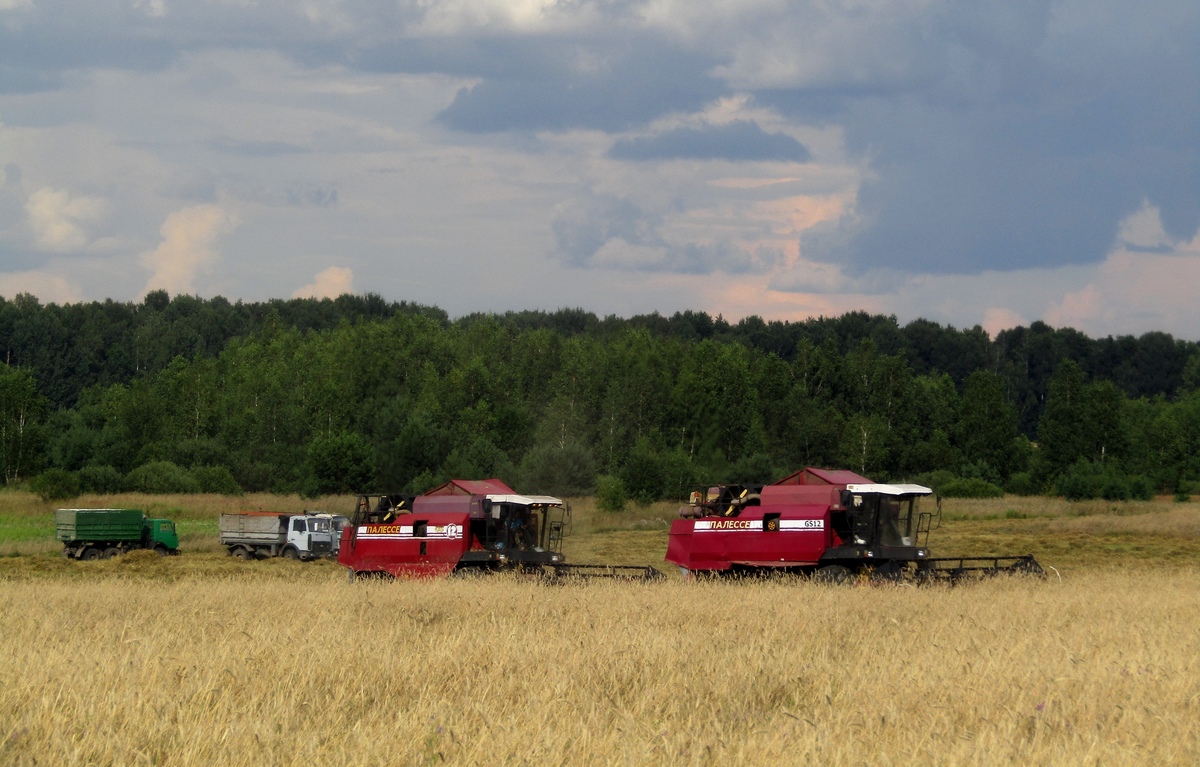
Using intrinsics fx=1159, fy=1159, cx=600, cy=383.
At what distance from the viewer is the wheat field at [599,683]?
7402 millimetres

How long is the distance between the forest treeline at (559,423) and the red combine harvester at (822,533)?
2659 cm

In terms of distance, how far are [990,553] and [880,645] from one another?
30.7 m

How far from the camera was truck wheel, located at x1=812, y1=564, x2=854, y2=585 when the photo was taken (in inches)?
946

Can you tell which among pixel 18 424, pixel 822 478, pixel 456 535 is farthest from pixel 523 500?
pixel 18 424

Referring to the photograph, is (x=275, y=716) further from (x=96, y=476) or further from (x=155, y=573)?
(x=96, y=476)

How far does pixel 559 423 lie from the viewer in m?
84.2

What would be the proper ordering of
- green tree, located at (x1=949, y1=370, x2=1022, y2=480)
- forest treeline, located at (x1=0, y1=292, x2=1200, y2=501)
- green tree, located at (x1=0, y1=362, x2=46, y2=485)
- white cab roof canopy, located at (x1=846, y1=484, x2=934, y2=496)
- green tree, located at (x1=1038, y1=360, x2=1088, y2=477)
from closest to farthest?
1. white cab roof canopy, located at (x1=846, y1=484, x2=934, y2=496)
2. forest treeline, located at (x1=0, y1=292, x2=1200, y2=501)
3. green tree, located at (x1=1038, y1=360, x2=1088, y2=477)
4. green tree, located at (x1=0, y1=362, x2=46, y2=485)
5. green tree, located at (x1=949, y1=370, x2=1022, y2=480)

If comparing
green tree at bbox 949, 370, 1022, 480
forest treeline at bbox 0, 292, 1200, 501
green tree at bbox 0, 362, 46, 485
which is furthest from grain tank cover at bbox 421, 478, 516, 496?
green tree at bbox 0, 362, 46, 485

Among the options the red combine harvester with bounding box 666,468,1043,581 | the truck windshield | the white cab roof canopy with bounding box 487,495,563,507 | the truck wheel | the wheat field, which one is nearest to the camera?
the wheat field

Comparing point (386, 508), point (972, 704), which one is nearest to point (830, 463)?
point (386, 508)

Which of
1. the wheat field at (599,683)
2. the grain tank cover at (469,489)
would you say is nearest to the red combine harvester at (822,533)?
the grain tank cover at (469,489)

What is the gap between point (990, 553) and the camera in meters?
41.1

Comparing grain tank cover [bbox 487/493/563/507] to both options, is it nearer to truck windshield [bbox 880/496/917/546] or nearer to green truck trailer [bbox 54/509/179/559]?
truck windshield [bbox 880/496/917/546]

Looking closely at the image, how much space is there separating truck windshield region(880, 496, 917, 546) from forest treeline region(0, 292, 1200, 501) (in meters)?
27.2
